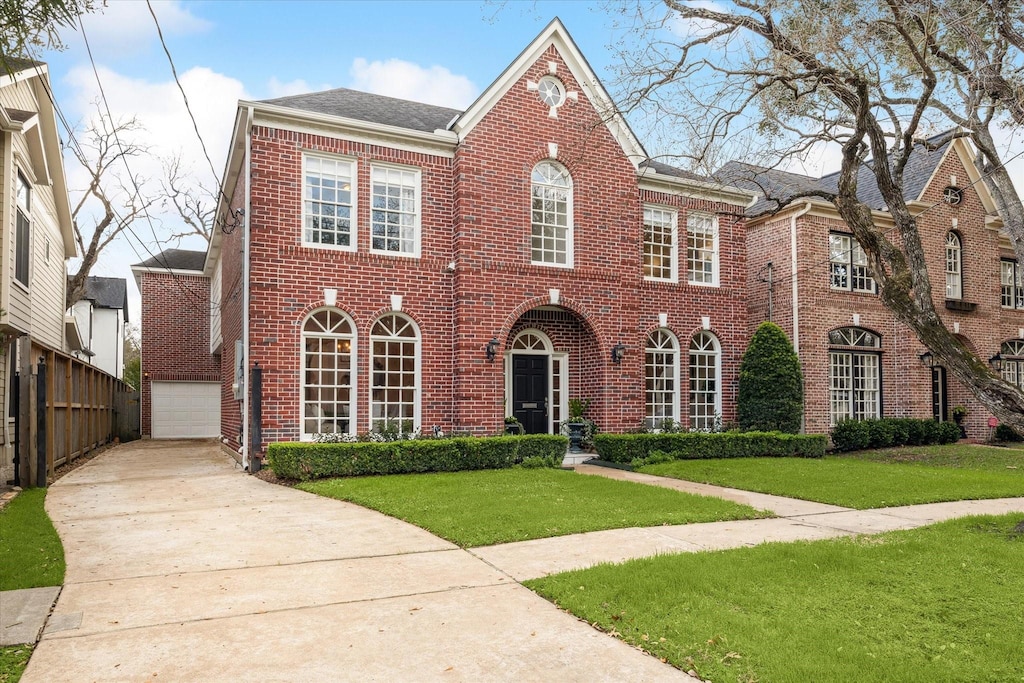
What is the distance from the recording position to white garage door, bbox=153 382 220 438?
2669 centimetres

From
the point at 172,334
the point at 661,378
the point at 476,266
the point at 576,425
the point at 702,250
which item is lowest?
the point at 576,425

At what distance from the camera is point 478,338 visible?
1477 centimetres

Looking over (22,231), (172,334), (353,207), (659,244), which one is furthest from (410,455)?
(172,334)

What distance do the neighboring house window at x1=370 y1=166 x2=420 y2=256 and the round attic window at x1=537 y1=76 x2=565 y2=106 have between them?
338 centimetres

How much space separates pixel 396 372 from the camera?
1453 centimetres

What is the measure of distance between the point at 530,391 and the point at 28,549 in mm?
→ 10961

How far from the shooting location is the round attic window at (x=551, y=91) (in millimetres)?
15812

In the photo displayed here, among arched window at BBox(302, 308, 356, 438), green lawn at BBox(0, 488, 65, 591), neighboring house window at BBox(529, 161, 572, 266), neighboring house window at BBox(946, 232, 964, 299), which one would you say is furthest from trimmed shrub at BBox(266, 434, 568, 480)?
neighboring house window at BBox(946, 232, 964, 299)

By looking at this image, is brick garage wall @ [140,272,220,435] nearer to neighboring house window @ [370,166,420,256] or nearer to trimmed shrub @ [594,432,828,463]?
neighboring house window @ [370,166,420,256]

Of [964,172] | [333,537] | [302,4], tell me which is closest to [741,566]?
[333,537]

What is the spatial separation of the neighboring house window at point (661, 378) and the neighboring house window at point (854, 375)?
4695 mm

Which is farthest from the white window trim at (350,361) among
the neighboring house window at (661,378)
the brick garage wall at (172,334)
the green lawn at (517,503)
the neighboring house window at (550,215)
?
the brick garage wall at (172,334)

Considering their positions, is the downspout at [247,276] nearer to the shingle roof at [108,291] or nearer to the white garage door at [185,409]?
the white garage door at [185,409]

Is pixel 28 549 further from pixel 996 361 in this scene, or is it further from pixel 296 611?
pixel 996 361
